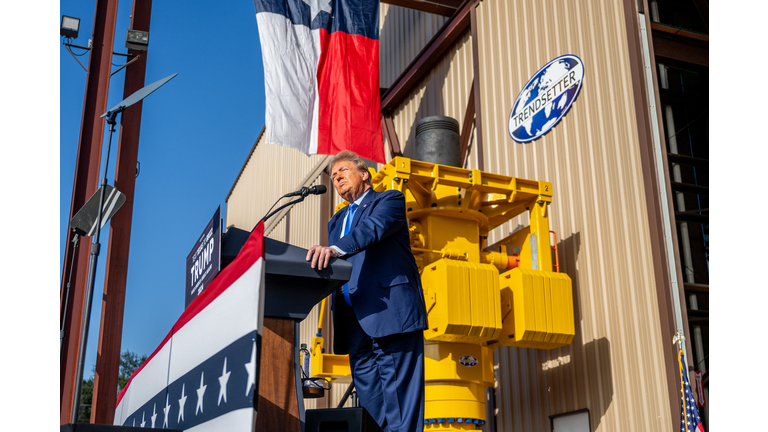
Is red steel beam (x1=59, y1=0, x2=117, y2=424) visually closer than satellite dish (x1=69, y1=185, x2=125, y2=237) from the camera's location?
No

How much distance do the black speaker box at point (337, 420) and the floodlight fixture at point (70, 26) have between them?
6.38 m

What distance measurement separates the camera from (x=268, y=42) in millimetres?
8227

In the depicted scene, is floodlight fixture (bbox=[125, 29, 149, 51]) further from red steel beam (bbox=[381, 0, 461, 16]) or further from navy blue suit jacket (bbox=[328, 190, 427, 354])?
navy blue suit jacket (bbox=[328, 190, 427, 354])

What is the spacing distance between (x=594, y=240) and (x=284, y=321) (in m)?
A: 4.13

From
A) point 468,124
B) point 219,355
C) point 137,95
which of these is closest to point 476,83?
point 468,124

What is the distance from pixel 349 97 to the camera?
8406mm

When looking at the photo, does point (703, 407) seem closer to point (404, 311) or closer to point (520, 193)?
point (520, 193)

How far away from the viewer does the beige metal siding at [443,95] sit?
8602mm

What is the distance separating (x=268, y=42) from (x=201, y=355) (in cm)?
659

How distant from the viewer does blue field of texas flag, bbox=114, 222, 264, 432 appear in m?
1.85

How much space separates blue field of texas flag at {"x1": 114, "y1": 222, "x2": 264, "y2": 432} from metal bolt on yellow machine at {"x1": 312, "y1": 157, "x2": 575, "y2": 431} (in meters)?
2.32

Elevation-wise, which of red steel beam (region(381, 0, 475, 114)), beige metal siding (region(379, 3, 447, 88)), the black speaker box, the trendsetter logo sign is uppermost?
beige metal siding (region(379, 3, 447, 88))

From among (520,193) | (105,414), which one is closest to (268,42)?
(520,193)

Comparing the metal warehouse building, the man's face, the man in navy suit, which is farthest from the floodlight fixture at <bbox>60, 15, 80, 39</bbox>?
the man in navy suit
